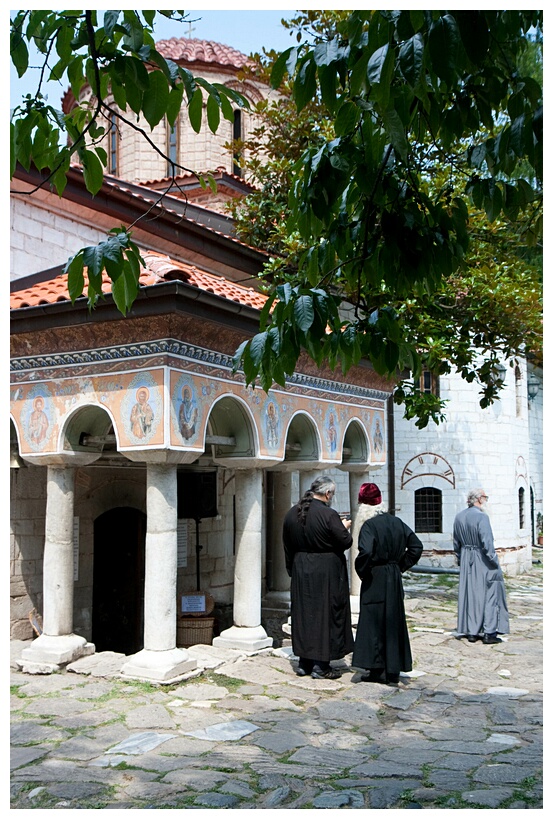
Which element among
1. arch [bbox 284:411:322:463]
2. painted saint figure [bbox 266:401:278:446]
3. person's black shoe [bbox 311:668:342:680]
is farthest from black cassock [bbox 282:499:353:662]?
arch [bbox 284:411:322:463]

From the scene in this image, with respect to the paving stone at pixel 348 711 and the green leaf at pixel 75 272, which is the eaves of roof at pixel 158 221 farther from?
the green leaf at pixel 75 272

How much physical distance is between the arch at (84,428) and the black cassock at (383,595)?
2444 millimetres

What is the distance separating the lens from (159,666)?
652 cm

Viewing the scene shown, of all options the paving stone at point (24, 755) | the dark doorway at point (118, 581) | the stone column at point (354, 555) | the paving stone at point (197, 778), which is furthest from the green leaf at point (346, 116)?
the stone column at point (354, 555)

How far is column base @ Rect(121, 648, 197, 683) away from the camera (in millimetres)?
6465

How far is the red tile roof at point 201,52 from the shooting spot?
1538cm

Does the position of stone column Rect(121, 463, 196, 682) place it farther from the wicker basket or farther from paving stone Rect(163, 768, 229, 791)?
paving stone Rect(163, 768, 229, 791)

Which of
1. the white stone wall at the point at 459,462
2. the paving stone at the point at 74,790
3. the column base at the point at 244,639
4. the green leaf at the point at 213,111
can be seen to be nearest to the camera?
the green leaf at the point at 213,111

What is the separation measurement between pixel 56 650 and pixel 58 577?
628 millimetres

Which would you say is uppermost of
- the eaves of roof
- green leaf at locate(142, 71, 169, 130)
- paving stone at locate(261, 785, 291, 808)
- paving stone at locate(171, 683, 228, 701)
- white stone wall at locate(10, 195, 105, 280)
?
the eaves of roof

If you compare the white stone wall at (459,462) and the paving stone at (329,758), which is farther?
the white stone wall at (459,462)

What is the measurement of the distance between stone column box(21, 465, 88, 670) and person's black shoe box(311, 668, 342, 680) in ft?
6.71

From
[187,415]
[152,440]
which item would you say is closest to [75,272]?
[152,440]

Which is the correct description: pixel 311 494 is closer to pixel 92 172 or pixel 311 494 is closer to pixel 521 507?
pixel 92 172
